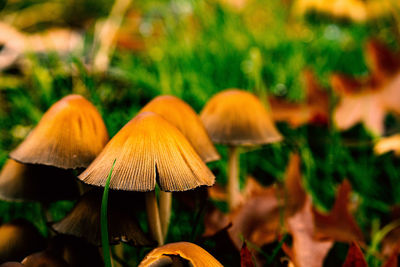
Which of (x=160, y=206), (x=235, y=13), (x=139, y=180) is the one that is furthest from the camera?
(x=235, y=13)

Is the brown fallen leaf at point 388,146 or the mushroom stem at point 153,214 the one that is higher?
the mushroom stem at point 153,214

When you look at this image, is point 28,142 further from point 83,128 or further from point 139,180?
point 139,180

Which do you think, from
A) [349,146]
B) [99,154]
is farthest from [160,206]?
[349,146]

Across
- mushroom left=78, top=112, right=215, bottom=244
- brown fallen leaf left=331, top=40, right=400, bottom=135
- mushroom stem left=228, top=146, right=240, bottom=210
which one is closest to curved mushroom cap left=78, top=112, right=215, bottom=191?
mushroom left=78, top=112, right=215, bottom=244

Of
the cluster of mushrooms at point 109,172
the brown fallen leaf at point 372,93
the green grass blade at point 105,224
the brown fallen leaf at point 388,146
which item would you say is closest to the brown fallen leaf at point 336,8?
the brown fallen leaf at point 372,93

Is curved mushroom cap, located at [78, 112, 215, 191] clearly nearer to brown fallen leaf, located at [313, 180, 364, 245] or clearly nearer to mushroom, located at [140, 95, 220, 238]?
mushroom, located at [140, 95, 220, 238]

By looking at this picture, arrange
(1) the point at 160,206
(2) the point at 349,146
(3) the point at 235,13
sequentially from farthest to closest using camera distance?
(3) the point at 235,13 < (2) the point at 349,146 < (1) the point at 160,206

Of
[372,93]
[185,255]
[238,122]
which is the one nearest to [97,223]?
[185,255]

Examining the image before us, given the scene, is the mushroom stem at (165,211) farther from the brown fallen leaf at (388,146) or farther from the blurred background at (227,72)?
the brown fallen leaf at (388,146)
